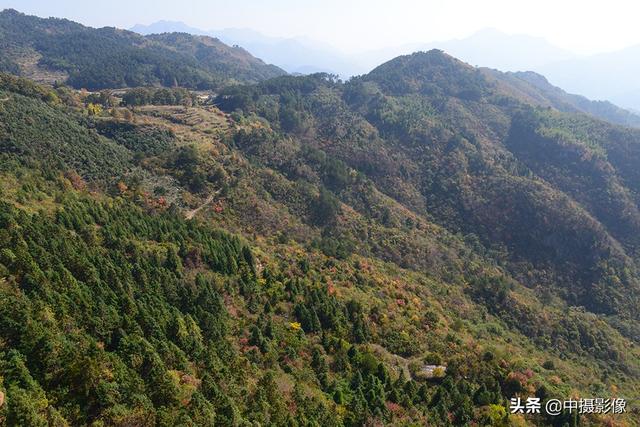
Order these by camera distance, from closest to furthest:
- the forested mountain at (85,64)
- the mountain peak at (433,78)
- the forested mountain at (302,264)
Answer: the forested mountain at (302,264) → the forested mountain at (85,64) → the mountain peak at (433,78)

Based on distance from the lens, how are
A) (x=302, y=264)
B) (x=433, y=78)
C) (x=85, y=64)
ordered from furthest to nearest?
1. (x=433, y=78)
2. (x=85, y=64)
3. (x=302, y=264)

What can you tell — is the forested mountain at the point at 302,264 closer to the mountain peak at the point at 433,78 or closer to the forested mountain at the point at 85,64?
the mountain peak at the point at 433,78

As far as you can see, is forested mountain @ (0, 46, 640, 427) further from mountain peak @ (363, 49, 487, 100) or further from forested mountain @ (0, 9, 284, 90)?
forested mountain @ (0, 9, 284, 90)

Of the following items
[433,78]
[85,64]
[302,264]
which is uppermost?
[433,78]

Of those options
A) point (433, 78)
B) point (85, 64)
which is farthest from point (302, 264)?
point (85, 64)

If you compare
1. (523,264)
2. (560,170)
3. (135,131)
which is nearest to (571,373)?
(523,264)

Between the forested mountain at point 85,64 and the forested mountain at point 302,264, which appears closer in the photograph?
the forested mountain at point 302,264

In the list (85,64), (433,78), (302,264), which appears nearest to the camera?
(302,264)

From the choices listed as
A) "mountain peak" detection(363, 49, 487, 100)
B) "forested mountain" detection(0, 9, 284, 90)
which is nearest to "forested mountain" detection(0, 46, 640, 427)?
"mountain peak" detection(363, 49, 487, 100)

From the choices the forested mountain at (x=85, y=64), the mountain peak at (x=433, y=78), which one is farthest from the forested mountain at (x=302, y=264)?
the forested mountain at (x=85, y=64)

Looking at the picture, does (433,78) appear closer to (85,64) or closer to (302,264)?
(85,64)
